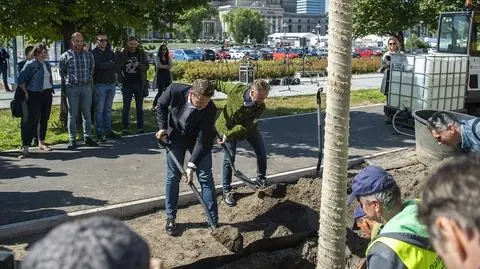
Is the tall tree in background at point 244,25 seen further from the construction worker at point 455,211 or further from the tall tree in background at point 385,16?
the construction worker at point 455,211

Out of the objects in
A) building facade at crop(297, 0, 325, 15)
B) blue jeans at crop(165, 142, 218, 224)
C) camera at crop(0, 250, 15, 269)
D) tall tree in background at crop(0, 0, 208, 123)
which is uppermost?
building facade at crop(297, 0, 325, 15)

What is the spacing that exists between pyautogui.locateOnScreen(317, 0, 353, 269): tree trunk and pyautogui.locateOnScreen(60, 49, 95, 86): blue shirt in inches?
231

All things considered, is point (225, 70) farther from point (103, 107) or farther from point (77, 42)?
point (77, 42)

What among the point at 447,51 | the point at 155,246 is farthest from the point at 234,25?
the point at 155,246

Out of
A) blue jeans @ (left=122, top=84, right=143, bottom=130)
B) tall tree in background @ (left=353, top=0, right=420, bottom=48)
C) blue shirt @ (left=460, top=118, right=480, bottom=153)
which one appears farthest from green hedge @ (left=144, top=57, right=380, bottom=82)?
blue shirt @ (left=460, top=118, right=480, bottom=153)

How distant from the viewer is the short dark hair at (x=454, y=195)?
4.51 ft

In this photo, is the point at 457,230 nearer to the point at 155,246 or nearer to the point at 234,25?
the point at 155,246

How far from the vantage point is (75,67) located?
855 cm

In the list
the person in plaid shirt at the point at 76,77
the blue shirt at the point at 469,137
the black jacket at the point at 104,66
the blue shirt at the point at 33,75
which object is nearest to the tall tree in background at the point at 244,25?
the black jacket at the point at 104,66

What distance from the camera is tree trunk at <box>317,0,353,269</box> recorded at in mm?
3486

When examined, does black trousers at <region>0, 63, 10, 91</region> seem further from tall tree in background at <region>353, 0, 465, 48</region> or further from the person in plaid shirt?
tall tree in background at <region>353, 0, 465, 48</region>

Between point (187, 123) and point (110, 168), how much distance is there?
2.67 meters

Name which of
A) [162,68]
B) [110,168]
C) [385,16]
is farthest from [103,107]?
[385,16]

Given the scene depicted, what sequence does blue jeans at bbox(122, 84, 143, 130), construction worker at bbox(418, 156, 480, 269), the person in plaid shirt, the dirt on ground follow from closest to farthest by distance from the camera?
construction worker at bbox(418, 156, 480, 269), the dirt on ground, the person in plaid shirt, blue jeans at bbox(122, 84, 143, 130)
